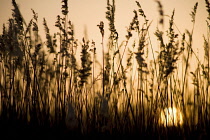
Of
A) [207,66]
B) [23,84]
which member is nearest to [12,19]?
[23,84]

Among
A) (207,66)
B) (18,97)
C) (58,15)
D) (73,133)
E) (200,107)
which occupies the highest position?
(58,15)

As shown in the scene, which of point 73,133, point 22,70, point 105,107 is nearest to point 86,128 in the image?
point 73,133

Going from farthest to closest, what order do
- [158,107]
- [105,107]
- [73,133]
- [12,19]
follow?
[12,19]
[158,107]
[73,133]
[105,107]

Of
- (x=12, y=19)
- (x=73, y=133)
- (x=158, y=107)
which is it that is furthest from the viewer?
(x=12, y=19)

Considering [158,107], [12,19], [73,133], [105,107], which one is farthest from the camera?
[12,19]

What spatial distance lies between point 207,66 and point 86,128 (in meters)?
1.31

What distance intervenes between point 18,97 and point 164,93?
1.47m

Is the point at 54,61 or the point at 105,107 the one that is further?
the point at 54,61

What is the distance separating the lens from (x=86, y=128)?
2.26m

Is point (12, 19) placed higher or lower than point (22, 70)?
higher

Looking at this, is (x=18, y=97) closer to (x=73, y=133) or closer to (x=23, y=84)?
(x=23, y=84)

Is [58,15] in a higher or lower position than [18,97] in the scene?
higher

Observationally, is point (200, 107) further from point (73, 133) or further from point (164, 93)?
point (73, 133)

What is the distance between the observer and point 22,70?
2662mm
